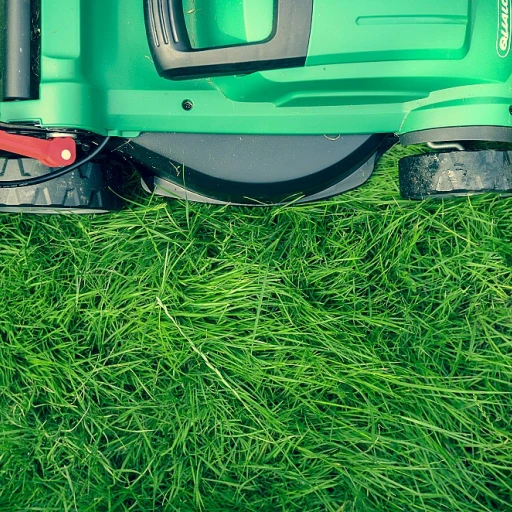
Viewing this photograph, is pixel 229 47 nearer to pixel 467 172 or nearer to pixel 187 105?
pixel 187 105

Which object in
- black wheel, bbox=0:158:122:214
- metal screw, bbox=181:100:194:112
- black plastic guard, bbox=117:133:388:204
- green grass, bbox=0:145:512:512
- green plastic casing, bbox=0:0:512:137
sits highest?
green plastic casing, bbox=0:0:512:137

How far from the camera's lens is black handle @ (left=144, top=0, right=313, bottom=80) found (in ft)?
3.99

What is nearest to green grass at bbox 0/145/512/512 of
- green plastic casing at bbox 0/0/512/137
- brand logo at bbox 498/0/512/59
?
green plastic casing at bbox 0/0/512/137

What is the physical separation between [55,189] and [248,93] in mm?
550

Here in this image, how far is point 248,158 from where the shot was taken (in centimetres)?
150

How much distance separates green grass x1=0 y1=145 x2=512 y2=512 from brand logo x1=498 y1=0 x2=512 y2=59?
459 millimetres

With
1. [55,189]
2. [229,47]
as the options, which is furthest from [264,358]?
[229,47]

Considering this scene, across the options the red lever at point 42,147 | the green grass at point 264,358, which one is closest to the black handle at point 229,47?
the red lever at point 42,147

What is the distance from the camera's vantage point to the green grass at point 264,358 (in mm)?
1665

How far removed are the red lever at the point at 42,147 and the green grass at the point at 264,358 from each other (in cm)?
36

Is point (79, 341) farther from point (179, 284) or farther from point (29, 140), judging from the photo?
point (29, 140)

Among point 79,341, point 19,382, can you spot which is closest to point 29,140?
point 79,341

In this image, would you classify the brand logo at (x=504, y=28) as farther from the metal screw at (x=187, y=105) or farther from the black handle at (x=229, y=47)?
the metal screw at (x=187, y=105)

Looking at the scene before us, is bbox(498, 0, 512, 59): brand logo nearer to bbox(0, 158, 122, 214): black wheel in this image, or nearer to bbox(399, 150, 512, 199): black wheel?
bbox(399, 150, 512, 199): black wheel
